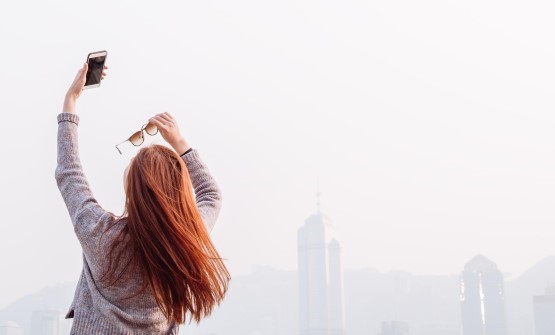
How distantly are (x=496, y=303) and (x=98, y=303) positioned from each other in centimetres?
15842

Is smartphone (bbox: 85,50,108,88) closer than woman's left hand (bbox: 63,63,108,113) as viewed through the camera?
No

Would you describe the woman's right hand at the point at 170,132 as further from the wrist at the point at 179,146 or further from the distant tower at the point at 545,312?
the distant tower at the point at 545,312

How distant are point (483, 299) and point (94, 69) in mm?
159065

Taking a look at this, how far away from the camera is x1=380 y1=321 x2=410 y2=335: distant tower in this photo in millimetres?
150125

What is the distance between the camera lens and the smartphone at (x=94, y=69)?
2.48 m

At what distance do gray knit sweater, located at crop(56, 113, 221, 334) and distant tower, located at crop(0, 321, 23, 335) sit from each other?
105m

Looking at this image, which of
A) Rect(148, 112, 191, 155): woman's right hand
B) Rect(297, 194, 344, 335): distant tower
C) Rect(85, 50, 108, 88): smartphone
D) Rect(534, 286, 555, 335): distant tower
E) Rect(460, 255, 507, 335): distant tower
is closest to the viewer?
Rect(148, 112, 191, 155): woman's right hand

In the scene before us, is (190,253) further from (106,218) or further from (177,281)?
(106,218)

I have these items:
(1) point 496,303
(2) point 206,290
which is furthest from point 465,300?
(2) point 206,290

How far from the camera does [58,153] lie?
2178 millimetres

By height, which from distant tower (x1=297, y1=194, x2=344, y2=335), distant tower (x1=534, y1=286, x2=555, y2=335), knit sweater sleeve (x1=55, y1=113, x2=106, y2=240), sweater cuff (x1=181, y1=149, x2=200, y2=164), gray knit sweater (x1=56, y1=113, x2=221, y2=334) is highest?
distant tower (x1=297, y1=194, x2=344, y2=335)

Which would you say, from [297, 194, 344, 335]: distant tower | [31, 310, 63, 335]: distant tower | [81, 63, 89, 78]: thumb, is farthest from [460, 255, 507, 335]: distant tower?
[81, 63, 89, 78]: thumb

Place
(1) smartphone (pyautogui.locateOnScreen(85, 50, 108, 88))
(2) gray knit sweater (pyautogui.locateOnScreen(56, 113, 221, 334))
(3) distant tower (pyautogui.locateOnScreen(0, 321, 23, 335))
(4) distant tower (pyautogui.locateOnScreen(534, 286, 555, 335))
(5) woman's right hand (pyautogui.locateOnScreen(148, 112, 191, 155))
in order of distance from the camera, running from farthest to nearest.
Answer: (4) distant tower (pyautogui.locateOnScreen(534, 286, 555, 335))
(3) distant tower (pyautogui.locateOnScreen(0, 321, 23, 335))
(1) smartphone (pyautogui.locateOnScreen(85, 50, 108, 88))
(5) woman's right hand (pyautogui.locateOnScreen(148, 112, 191, 155))
(2) gray knit sweater (pyautogui.locateOnScreen(56, 113, 221, 334))

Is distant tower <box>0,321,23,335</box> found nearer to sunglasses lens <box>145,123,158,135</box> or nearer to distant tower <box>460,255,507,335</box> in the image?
distant tower <box>460,255,507,335</box>
